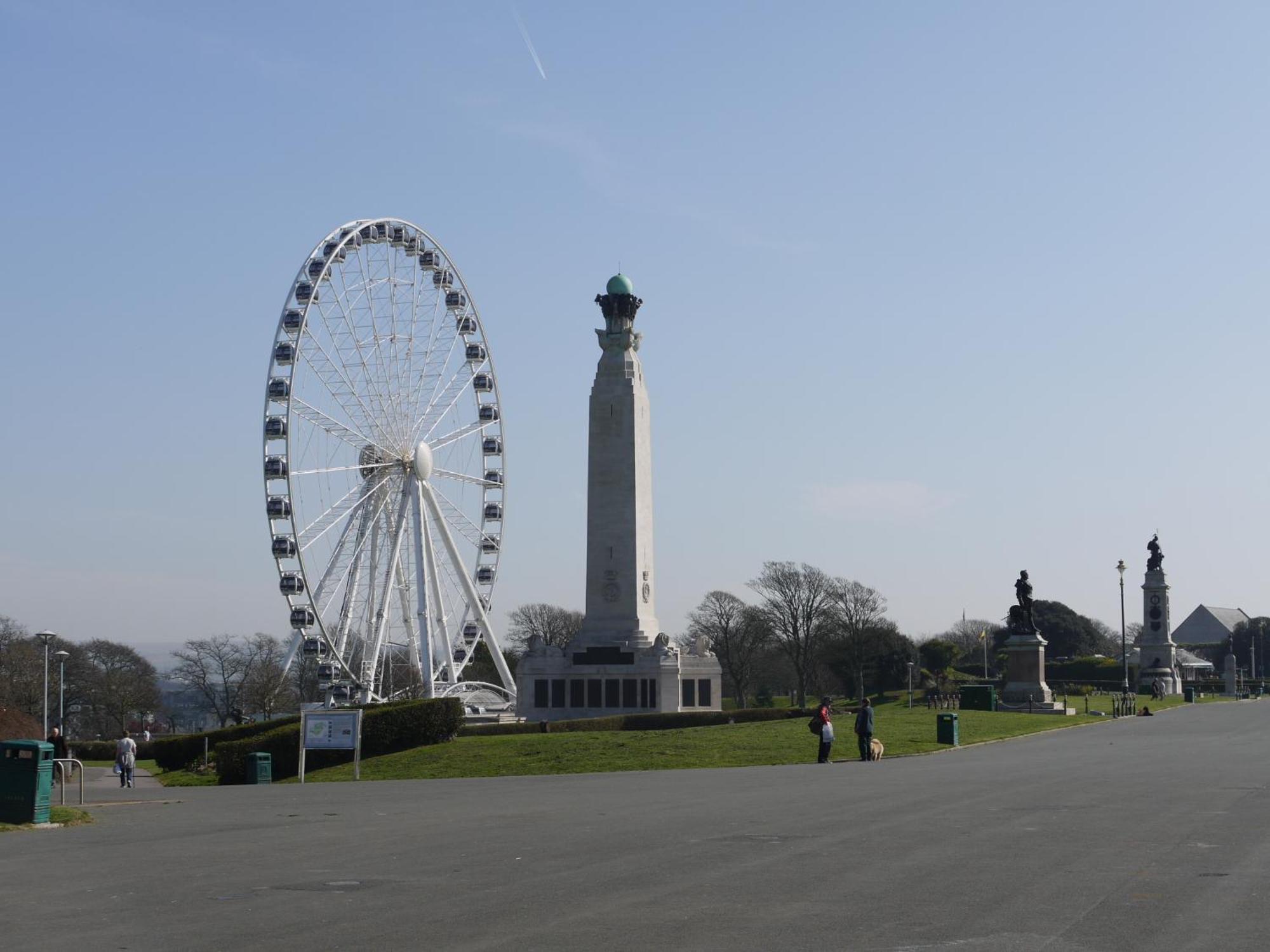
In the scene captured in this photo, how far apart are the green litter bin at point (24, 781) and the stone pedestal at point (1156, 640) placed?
95457mm

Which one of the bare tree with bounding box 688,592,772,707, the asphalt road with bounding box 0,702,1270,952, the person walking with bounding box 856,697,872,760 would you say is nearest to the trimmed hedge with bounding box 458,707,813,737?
the person walking with bounding box 856,697,872,760

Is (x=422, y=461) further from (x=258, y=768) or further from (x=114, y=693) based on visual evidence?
(x=114, y=693)

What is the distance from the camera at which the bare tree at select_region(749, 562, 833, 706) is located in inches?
4454

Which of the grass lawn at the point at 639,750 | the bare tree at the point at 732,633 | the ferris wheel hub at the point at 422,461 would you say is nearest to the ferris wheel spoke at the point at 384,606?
the ferris wheel hub at the point at 422,461

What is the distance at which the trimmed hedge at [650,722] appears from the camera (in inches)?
2119

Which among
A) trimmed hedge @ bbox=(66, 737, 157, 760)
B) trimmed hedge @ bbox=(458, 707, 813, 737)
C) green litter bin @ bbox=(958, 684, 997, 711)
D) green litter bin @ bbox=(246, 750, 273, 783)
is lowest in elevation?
trimmed hedge @ bbox=(66, 737, 157, 760)

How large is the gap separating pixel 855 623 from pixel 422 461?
55.4 m

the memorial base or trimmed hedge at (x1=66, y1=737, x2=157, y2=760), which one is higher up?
the memorial base

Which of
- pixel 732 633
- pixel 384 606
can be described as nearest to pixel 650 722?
pixel 384 606

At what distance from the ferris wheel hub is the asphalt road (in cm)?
4161

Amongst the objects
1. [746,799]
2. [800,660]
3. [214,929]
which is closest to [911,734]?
[746,799]

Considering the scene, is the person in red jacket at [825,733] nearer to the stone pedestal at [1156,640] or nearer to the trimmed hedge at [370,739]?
the trimmed hedge at [370,739]

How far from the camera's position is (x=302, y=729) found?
36.9 metres

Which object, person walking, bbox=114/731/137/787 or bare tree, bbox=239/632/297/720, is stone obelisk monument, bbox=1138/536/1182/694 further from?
person walking, bbox=114/731/137/787
